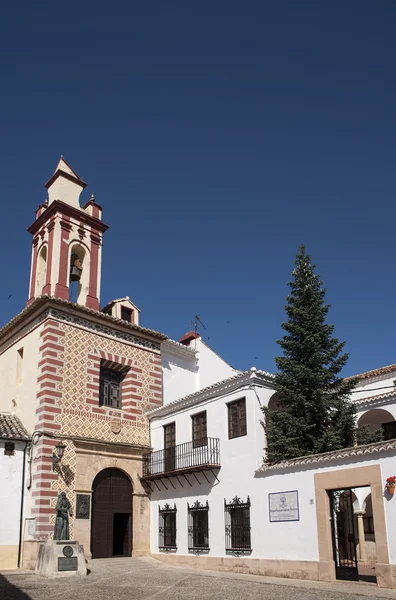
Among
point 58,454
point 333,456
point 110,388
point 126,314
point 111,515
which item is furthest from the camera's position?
point 126,314

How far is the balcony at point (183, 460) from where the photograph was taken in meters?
16.8

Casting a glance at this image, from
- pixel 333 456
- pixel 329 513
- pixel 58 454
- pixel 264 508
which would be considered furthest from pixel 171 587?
pixel 58 454

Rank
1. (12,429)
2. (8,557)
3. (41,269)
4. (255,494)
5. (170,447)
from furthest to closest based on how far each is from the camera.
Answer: (41,269) < (170,447) < (12,429) < (8,557) < (255,494)

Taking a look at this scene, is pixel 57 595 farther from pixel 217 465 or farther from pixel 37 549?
pixel 217 465

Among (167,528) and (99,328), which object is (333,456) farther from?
(99,328)

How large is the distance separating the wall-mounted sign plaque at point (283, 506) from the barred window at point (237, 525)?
0.98 metres

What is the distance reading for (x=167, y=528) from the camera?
1825 centimetres

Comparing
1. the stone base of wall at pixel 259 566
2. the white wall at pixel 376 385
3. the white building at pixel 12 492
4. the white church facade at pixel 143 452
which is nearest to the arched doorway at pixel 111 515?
the white church facade at pixel 143 452

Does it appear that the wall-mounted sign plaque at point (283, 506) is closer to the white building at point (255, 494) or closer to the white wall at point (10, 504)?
the white building at point (255, 494)

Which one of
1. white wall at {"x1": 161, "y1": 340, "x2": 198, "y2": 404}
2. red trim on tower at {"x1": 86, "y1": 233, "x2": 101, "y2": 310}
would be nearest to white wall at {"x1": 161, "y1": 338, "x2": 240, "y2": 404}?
white wall at {"x1": 161, "y1": 340, "x2": 198, "y2": 404}

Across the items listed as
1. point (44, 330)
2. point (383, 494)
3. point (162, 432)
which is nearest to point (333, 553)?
point (383, 494)

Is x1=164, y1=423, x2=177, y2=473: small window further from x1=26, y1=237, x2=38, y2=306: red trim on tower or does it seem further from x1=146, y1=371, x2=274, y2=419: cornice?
x1=26, y1=237, x2=38, y2=306: red trim on tower

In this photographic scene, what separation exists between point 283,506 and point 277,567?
4.75ft

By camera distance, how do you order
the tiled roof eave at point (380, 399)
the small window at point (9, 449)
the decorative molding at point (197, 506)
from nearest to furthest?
the decorative molding at point (197, 506)
the small window at point (9, 449)
the tiled roof eave at point (380, 399)
